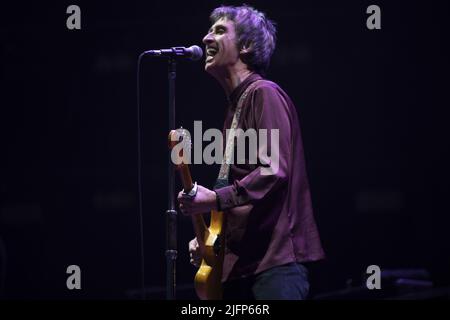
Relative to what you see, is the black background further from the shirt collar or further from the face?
the shirt collar

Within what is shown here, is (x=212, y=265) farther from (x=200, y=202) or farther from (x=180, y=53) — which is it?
(x=180, y=53)

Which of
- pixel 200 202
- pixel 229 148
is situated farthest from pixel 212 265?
pixel 229 148

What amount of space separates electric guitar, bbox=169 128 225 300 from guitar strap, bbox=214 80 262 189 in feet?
0.43

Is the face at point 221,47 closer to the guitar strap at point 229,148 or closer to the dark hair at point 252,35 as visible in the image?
the dark hair at point 252,35

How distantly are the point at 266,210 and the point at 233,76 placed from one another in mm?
673

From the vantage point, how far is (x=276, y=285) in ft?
7.86

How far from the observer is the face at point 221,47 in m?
2.87

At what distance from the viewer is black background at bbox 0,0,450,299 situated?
464cm

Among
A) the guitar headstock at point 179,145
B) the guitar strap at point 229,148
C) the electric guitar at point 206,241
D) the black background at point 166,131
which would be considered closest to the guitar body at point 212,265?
the electric guitar at point 206,241

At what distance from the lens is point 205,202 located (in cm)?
246
